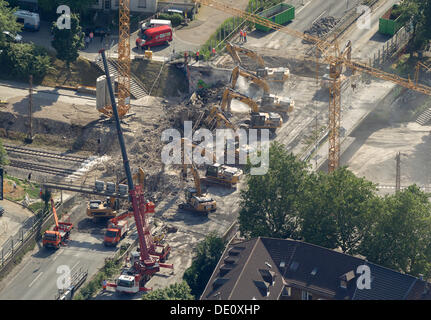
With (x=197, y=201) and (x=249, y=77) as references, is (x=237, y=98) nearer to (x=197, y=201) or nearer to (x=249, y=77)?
(x=249, y=77)

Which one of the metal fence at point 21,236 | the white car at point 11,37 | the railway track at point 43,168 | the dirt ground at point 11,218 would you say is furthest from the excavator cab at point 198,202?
the white car at point 11,37

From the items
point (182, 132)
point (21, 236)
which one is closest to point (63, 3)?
point (182, 132)

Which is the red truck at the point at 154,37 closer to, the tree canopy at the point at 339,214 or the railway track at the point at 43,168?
the railway track at the point at 43,168

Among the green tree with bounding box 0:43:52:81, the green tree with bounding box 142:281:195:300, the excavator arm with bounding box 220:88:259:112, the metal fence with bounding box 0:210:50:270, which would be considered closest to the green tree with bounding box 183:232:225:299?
the green tree with bounding box 142:281:195:300

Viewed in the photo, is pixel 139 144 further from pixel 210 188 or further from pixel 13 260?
pixel 13 260

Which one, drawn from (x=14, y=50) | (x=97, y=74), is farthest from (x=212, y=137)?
(x=14, y=50)

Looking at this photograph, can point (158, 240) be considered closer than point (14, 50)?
Yes

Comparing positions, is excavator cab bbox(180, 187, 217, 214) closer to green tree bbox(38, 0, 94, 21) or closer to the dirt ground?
the dirt ground
